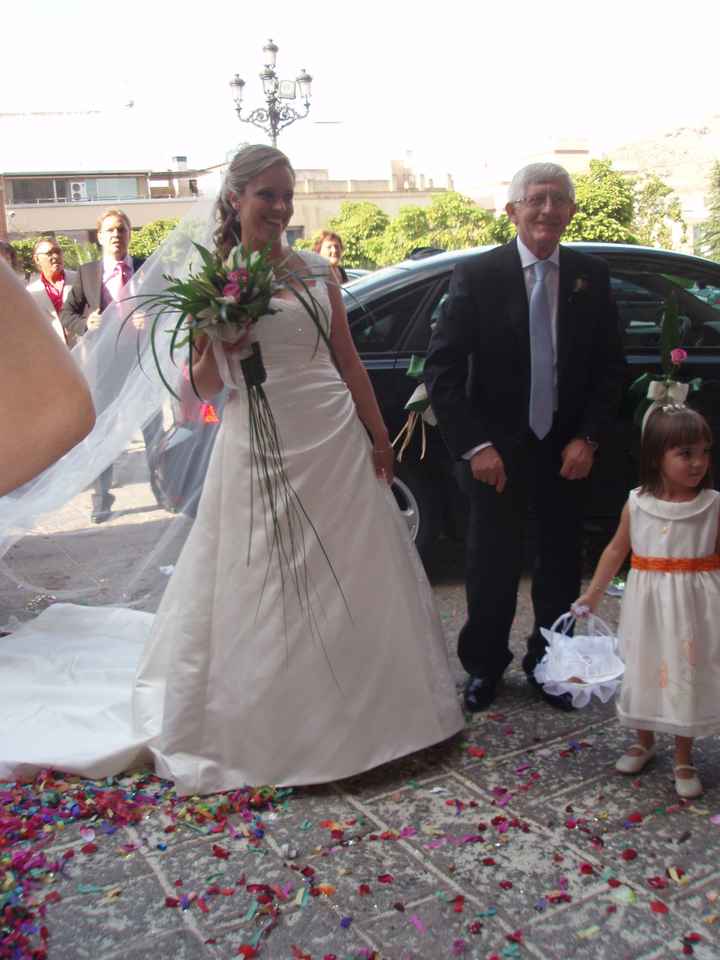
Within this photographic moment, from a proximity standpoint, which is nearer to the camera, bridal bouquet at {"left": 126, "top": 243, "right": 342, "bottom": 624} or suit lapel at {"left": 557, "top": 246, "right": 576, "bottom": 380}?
bridal bouquet at {"left": 126, "top": 243, "right": 342, "bottom": 624}

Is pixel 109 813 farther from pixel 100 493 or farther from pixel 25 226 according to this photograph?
pixel 25 226

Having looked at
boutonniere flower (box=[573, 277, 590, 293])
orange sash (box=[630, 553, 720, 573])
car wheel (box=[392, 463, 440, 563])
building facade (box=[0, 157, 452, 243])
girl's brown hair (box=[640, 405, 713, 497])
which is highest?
building facade (box=[0, 157, 452, 243])

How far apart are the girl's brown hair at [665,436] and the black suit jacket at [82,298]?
3887mm

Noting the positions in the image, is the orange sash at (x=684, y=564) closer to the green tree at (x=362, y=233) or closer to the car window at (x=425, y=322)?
the car window at (x=425, y=322)

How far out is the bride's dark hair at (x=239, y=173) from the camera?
3.55m

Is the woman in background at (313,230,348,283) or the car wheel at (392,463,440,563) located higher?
the woman in background at (313,230,348,283)

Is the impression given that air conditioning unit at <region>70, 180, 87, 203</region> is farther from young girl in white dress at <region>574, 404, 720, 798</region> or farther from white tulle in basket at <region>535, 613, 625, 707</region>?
young girl in white dress at <region>574, 404, 720, 798</region>

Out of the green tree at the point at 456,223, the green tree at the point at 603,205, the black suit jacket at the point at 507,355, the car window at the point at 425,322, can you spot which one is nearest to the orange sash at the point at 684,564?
the black suit jacket at the point at 507,355

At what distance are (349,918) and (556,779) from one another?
1055 mm

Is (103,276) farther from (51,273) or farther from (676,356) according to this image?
(676,356)

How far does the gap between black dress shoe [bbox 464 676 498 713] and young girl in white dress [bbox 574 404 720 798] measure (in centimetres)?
76

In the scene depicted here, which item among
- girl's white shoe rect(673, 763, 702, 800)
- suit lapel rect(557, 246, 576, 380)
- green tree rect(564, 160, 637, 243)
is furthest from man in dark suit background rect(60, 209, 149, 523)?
green tree rect(564, 160, 637, 243)

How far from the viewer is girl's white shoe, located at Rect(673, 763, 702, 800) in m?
3.27

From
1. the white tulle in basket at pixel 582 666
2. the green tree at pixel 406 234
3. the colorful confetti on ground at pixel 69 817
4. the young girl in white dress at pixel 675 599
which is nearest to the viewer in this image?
the colorful confetti on ground at pixel 69 817
